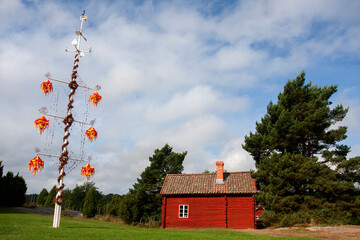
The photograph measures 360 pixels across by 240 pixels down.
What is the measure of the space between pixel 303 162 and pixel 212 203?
8.35m

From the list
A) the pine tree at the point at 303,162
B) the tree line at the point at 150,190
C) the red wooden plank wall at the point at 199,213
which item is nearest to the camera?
the pine tree at the point at 303,162

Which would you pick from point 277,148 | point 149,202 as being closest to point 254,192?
point 277,148

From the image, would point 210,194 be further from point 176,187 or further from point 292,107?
point 292,107

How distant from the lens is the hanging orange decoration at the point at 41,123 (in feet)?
45.1

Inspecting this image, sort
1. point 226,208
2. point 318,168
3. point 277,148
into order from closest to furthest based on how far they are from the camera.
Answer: point 318,168, point 226,208, point 277,148

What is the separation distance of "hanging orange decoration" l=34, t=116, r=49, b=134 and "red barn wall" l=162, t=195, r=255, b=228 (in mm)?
14423

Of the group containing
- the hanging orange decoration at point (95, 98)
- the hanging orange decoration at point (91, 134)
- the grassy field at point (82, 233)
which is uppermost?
the hanging orange decoration at point (95, 98)

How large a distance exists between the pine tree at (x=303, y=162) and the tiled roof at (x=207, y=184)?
135 cm

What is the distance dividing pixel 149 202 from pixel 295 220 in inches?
762

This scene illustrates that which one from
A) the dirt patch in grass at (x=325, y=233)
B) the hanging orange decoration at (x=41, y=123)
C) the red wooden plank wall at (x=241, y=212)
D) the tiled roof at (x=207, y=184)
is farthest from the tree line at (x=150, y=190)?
the hanging orange decoration at (x=41, y=123)

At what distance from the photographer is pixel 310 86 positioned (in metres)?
25.8

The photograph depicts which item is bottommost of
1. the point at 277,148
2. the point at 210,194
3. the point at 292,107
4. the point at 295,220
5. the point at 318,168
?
the point at 295,220

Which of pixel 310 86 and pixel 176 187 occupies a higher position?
pixel 310 86

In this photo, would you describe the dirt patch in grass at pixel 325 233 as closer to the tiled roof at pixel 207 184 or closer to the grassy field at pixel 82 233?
the grassy field at pixel 82 233
